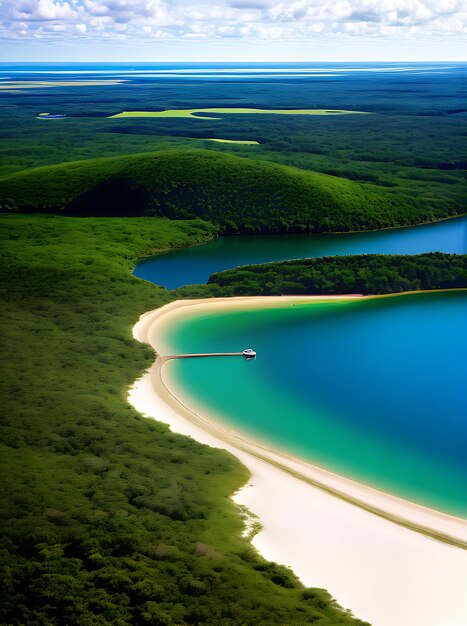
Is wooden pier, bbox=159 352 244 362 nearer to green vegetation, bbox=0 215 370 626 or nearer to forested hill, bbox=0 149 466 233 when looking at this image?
green vegetation, bbox=0 215 370 626

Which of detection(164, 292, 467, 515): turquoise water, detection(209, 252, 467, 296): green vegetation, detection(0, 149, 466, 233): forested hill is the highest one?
detection(0, 149, 466, 233): forested hill

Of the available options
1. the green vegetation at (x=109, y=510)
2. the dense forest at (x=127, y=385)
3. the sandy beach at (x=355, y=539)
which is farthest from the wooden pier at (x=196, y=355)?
the sandy beach at (x=355, y=539)

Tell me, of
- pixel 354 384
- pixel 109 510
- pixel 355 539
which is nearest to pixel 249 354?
pixel 354 384

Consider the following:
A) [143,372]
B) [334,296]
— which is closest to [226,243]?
[334,296]

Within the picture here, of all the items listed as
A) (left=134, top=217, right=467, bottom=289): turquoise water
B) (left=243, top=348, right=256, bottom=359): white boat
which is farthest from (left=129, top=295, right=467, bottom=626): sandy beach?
(left=134, top=217, right=467, bottom=289): turquoise water

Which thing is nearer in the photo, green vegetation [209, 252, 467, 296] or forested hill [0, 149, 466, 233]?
green vegetation [209, 252, 467, 296]

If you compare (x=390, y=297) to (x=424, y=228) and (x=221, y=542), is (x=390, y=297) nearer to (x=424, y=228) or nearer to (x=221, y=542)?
(x=424, y=228)
